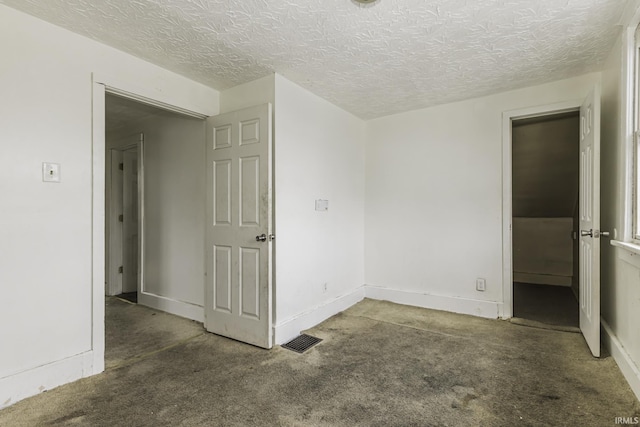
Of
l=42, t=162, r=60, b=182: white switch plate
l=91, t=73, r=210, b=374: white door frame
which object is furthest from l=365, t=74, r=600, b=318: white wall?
l=42, t=162, r=60, b=182: white switch plate

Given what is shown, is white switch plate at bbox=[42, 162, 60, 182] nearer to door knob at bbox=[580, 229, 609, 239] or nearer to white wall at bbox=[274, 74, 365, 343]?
white wall at bbox=[274, 74, 365, 343]

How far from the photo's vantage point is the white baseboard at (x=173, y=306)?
10.8ft

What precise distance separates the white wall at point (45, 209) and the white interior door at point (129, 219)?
246 cm

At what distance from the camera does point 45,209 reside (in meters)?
2.02

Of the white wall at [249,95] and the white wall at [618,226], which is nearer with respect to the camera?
the white wall at [618,226]

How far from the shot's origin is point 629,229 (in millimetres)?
1978

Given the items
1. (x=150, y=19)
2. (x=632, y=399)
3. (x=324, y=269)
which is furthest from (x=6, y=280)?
(x=632, y=399)

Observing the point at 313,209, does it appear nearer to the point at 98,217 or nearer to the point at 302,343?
the point at 302,343

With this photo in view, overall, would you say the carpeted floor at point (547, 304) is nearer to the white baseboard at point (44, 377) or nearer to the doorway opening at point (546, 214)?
the doorway opening at point (546, 214)

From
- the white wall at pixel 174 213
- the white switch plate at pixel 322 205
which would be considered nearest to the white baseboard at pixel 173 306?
the white wall at pixel 174 213

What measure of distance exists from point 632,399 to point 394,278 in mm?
2289

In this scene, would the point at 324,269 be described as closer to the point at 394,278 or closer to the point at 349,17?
the point at 394,278

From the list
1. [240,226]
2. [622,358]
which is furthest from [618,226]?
[240,226]

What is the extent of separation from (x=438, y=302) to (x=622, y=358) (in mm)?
1635
